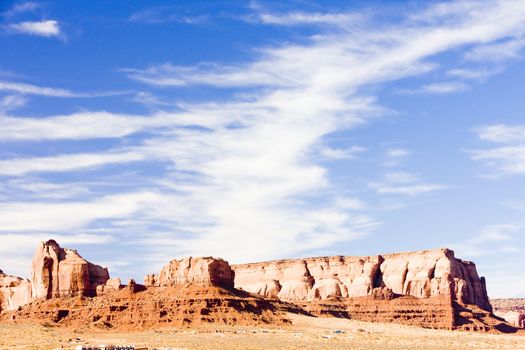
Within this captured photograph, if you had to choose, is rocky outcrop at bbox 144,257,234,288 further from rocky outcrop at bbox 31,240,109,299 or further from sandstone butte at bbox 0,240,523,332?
rocky outcrop at bbox 31,240,109,299

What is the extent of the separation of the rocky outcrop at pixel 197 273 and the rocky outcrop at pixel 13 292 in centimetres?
2725

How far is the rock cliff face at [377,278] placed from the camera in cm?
16925

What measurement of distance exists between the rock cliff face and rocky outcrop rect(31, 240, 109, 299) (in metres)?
42.6

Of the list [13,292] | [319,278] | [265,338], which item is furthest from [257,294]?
[265,338]

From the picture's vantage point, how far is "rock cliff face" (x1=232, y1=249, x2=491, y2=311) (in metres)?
169

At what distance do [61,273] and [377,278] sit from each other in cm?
6125

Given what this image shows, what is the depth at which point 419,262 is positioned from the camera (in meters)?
176

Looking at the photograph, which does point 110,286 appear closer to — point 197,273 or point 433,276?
point 197,273

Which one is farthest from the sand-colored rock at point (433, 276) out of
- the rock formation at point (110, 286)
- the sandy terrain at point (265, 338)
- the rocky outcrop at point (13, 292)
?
the rocky outcrop at point (13, 292)

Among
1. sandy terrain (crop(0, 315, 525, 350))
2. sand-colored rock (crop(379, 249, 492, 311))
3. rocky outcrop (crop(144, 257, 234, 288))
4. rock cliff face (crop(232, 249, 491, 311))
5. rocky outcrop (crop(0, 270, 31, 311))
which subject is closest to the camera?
sandy terrain (crop(0, 315, 525, 350))

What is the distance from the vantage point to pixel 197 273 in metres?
137

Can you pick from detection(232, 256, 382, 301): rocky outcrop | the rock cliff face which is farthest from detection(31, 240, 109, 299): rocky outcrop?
the rock cliff face

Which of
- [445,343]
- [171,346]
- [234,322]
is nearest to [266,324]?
[234,322]

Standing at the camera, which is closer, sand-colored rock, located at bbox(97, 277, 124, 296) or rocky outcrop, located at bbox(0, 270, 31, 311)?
sand-colored rock, located at bbox(97, 277, 124, 296)
